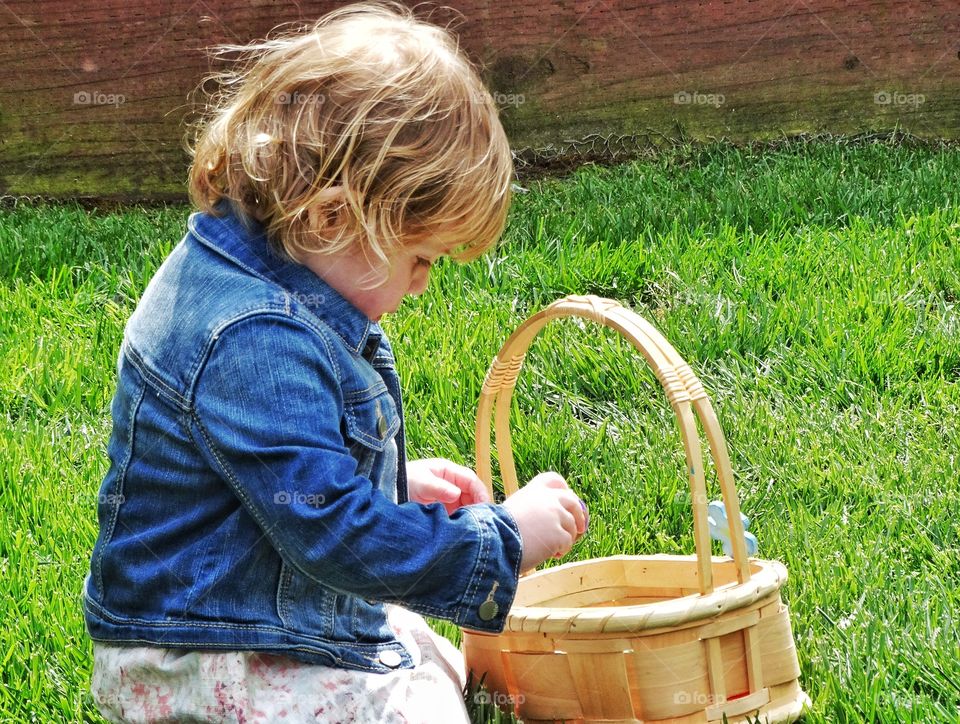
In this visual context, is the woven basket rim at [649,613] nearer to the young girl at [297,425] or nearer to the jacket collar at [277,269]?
the young girl at [297,425]

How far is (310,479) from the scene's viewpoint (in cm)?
133

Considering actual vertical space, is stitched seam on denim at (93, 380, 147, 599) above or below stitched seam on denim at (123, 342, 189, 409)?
below

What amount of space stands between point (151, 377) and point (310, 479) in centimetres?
26

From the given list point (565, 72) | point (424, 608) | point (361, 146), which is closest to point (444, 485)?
point (424, 608)

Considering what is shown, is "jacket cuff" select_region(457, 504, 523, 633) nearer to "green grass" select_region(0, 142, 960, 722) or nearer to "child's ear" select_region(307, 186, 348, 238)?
"child's ear" select_region(307, 186, 348, 238)

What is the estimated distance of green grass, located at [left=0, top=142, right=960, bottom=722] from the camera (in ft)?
6.17

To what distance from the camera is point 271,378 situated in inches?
52.8

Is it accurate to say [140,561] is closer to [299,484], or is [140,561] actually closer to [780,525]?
[299,484]

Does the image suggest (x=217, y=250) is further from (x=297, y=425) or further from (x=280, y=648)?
(x=280, y=648)

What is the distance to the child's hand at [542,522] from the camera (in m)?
1.49

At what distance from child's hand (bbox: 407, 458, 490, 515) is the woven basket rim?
221mm

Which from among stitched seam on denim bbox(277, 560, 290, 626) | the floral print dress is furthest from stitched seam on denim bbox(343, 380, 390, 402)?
the floral print dress

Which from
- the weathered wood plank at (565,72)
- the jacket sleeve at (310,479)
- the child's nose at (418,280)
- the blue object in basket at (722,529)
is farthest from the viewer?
the weathered wood plank at (565,72)

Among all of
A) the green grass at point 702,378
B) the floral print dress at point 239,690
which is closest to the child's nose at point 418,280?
the floral print dress at point 239,690
